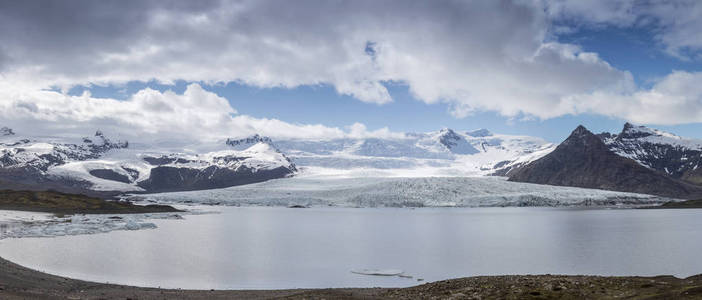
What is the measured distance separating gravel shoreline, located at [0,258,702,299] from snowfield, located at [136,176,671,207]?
3716 inches

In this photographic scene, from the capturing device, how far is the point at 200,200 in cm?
14188

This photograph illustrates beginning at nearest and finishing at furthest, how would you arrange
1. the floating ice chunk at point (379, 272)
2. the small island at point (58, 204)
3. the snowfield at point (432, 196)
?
1. the floating ice chunk at point (379, 272)
2. the small island at point (58, 204)
3. the snowfield at point (432, 196)

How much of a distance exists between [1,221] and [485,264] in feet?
177

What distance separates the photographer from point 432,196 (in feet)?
385

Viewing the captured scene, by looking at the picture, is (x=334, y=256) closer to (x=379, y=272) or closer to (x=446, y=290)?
(x=379, y=272)

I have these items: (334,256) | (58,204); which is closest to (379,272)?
(334,256)

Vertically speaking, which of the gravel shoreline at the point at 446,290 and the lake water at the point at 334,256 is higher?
the gravel shoreline at the point at 446,290

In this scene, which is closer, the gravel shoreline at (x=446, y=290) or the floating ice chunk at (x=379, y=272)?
the gravel shoreline at (x=446, y=290)

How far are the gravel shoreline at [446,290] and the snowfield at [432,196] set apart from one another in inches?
3716

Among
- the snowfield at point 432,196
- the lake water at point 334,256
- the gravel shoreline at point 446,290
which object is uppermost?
the snowfield at point 432,196

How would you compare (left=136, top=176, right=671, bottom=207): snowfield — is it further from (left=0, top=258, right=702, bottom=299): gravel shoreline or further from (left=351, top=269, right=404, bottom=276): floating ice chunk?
(left=0, top=258, right=702, bottom=299): gravel shoreline

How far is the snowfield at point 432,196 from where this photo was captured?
113875mm

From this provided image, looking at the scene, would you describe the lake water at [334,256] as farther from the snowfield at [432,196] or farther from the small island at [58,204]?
the snowfield at [432,196]

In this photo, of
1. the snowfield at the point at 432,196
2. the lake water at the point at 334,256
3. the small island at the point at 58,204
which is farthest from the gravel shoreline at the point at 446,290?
the snowfield at the point at 432,196
